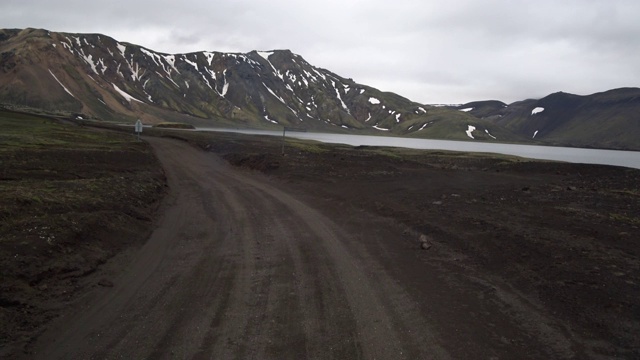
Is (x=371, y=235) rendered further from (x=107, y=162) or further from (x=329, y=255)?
(x=107, y=162)

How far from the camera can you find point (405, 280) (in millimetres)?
9688

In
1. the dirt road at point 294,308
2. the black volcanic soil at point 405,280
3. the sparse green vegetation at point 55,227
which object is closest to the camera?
the dirt road at point 294,308

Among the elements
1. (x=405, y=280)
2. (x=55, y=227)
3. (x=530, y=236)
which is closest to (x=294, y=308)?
(x=405, y=280)

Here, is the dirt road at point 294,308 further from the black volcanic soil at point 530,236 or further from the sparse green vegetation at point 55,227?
the sparse green vegetation at point 55,227

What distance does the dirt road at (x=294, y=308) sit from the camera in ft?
21.1

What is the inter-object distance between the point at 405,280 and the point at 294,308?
310 cm

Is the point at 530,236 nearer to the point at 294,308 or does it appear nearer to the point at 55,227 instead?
the point at 294,308

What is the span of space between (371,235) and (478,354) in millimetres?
7808

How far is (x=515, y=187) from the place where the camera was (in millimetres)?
25797

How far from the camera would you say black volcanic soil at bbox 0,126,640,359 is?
6.70m

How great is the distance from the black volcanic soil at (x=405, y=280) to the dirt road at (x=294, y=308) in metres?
0.03

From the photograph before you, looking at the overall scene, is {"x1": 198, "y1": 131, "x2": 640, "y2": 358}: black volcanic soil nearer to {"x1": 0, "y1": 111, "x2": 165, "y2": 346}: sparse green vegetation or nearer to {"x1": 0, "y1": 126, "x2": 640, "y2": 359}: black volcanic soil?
{"x1": 0, "y1": 126, "x2": 640, "y2": 359}: black volcanic soil

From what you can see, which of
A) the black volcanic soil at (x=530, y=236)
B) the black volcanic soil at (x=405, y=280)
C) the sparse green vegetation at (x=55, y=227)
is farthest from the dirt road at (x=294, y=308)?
the sparse green vegetation at (x=55, y=227)

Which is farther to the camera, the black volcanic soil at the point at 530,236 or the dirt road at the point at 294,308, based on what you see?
the black volcanic soil at the point at 530,236
